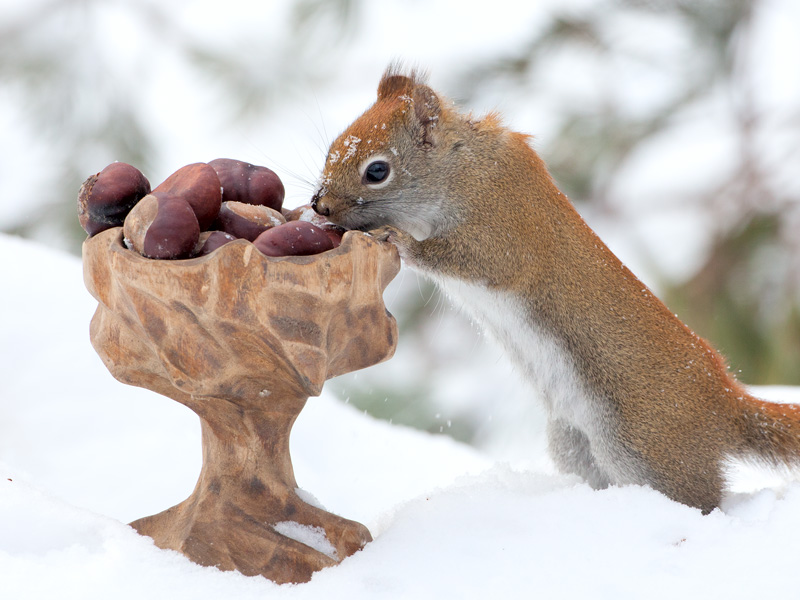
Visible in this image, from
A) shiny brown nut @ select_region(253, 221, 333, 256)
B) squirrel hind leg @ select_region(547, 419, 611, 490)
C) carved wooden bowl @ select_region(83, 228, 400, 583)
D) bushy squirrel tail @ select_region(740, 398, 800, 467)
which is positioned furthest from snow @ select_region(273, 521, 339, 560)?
bushy squirrel tail @ select_region(740, 398, 800, 467)

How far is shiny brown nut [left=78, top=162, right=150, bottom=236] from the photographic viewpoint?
75cm

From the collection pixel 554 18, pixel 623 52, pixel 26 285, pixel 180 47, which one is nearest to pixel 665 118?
pixel 623 52

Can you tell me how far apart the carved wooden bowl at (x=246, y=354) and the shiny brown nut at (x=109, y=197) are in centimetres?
5

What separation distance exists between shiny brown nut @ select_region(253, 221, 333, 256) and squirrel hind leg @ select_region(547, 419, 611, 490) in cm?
45

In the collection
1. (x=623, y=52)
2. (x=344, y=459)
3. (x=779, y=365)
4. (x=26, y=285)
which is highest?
(x=623, y=52)

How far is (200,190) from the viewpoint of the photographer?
0.72m

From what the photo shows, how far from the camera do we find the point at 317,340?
68 cm

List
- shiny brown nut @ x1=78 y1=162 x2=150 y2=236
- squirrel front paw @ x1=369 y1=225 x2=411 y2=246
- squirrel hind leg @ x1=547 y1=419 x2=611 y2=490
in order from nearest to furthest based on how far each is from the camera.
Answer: shiny brown nut @ x1=78 y1=162 x2=150 y2=236
squirrel front paw @ x1=369 y1=225 x2=411 y2=246
squirrel hind leg @ x1=547 y1=419 x2=611 y2=490

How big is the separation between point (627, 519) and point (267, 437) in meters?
0.34

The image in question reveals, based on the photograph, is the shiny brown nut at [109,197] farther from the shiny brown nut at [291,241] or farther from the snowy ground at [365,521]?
the snowy ground at [365,521]

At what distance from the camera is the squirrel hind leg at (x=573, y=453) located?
989 mm

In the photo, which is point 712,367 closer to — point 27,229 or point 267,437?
point 267,437

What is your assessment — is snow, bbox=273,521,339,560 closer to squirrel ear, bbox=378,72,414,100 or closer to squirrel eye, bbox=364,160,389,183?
squirrel eye, bbox=364,160,389,183

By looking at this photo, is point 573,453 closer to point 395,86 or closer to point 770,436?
point 770,436
